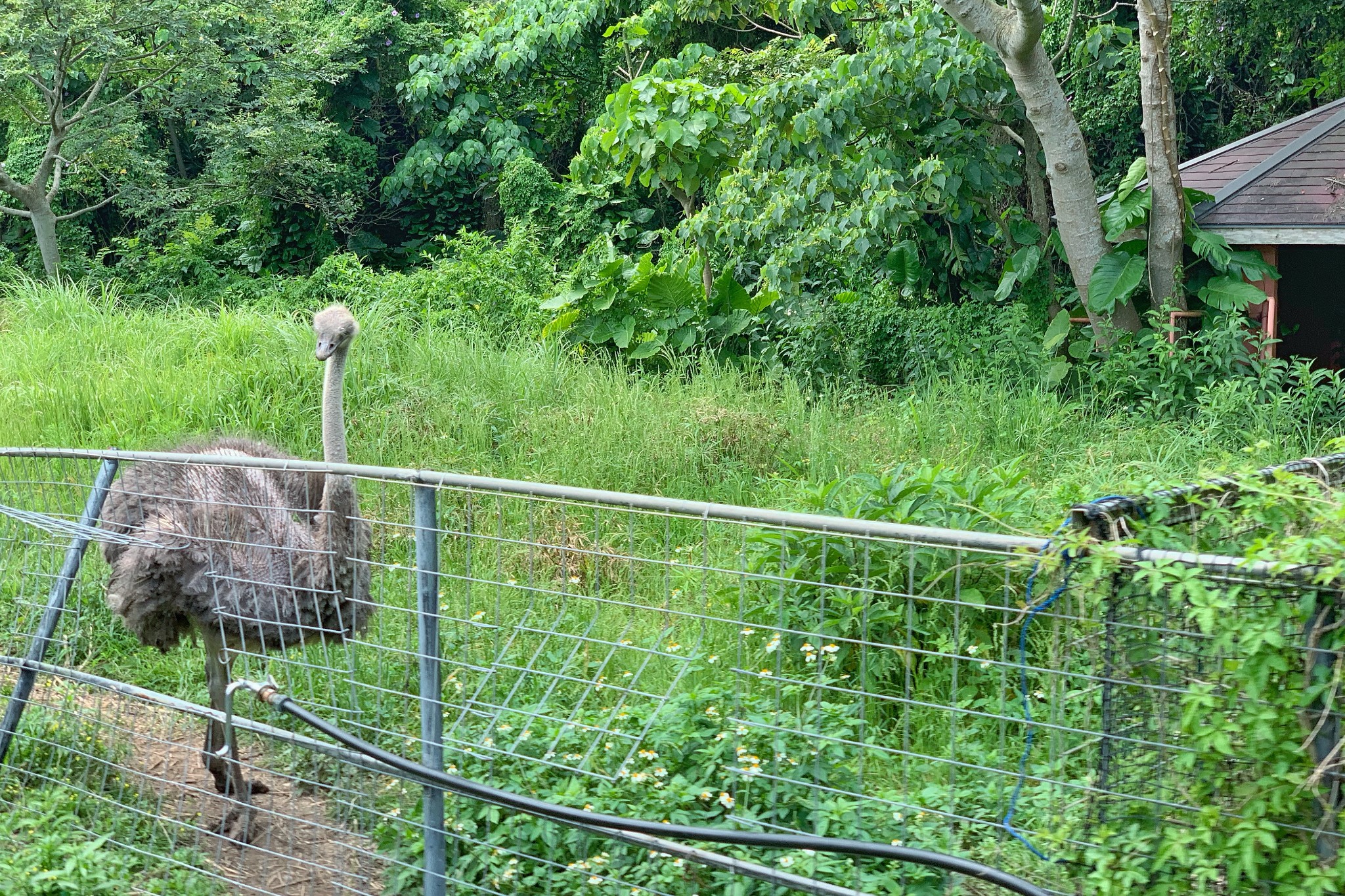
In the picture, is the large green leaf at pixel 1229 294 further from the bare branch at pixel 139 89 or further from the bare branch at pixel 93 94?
the bare branch at pixel 93 94

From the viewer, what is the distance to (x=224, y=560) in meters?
→ 4.15

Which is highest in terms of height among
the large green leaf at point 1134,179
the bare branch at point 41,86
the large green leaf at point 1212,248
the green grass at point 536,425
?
the bare branch at point 41,86

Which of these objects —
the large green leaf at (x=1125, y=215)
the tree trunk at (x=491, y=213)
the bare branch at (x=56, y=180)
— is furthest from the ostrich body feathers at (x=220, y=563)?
the tree trunk at (x=491, y=213)

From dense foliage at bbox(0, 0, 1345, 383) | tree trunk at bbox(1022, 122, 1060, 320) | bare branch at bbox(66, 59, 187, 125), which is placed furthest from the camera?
bare branch at bbox(66, 59, 187, 125)

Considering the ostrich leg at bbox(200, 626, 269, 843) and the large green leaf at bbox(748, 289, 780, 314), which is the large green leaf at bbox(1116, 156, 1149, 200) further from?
the ostrich leg at bbox(200, 626, 269, 843)

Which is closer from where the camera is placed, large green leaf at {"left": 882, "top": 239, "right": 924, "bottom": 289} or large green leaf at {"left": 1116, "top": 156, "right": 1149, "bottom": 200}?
large green leaf at {"left": 1116, "top": 156, "right": 1149, "bottom": 200}

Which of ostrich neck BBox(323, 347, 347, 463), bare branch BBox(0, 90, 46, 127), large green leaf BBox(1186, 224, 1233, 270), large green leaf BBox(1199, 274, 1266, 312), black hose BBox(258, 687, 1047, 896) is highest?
bare branch BBox(0, 90, 46, 127)

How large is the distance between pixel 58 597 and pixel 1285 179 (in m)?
8.96

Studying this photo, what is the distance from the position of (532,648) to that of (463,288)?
6974mm

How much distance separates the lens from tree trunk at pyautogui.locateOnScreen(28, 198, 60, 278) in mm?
14578

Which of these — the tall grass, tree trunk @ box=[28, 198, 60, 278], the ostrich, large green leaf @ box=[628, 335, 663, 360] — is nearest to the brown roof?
the tall grass

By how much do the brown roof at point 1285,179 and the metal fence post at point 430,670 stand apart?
25.4 feet

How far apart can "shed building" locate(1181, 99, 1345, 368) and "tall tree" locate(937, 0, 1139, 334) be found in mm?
1073

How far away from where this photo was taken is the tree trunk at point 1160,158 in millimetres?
8156
